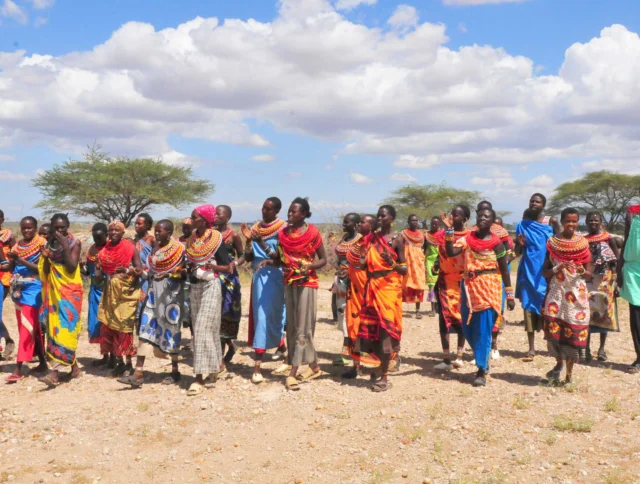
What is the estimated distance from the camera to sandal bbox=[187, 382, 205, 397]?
19.9ft

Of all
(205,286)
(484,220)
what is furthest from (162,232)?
(484,220)

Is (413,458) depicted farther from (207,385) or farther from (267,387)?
(207,385)

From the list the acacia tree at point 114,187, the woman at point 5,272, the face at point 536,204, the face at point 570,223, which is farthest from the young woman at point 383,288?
the acacia tree at point 114,187

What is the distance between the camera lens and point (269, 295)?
6613 millimetres

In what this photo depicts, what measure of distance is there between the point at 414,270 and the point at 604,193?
3342cm

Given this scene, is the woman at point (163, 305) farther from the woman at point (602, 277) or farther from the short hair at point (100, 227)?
the woman at point (602, 277)

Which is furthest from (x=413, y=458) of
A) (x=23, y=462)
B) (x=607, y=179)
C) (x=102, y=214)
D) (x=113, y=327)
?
(x=607, y=179)

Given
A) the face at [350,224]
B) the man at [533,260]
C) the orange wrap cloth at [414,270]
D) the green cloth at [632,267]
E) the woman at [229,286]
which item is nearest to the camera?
the green cloth at [632,267]

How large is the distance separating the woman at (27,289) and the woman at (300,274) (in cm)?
299

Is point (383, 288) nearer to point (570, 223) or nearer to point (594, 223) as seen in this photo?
point (570, 223)

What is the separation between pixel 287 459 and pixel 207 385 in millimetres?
2040

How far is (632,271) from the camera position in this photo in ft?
22.8

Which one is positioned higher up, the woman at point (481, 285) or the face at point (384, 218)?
the face at point (384, 218)

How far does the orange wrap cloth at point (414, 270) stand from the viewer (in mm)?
10398
